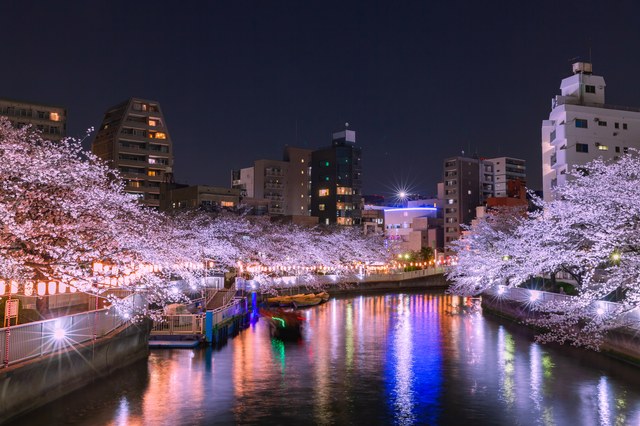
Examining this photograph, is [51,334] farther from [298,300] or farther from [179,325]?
[298,300]

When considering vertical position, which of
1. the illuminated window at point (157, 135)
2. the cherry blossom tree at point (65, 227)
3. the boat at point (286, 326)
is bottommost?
the boat at point (286, 326)

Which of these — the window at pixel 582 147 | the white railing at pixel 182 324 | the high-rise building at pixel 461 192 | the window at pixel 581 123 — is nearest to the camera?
the white railing at pixel 182 324

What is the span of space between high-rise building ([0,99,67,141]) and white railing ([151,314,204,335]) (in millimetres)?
58557

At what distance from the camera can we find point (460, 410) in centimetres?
2006

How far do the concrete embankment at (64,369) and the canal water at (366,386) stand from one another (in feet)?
1.55

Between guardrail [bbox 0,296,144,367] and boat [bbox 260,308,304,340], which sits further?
boat [bbox 260,308,304,340]

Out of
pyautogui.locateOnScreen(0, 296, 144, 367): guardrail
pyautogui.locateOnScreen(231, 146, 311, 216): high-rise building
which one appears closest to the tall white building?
pyautogui.locateOnScreen(0, 296, 144, 367): guardrail

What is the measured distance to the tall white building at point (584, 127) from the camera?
56.9 meters

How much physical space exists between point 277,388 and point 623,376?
A: 1374 cm

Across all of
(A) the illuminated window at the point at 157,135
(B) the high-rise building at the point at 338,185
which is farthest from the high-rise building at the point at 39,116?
(B) the high-rise building at the point at 338,185

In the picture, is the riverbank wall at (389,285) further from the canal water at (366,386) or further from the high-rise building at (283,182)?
the canal water at (366,386)

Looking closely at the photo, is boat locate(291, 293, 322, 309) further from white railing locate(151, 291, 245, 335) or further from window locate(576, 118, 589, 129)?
window locate(576, 118, 589, 129)

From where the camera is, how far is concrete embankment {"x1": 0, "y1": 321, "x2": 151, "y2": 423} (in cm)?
1667

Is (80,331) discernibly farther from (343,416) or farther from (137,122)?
(137,122)
